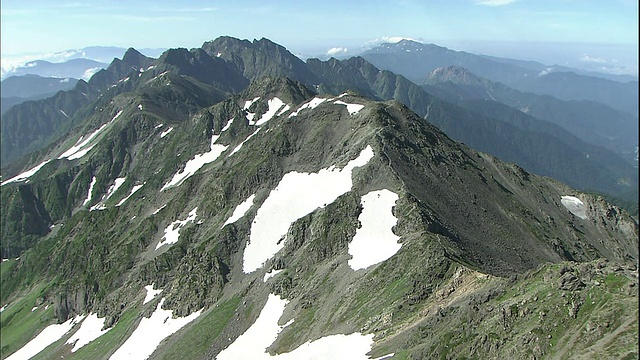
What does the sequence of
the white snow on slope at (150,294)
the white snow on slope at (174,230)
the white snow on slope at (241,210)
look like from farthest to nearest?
the white snow on slope at (174,230) < the white snow on slope at (241,210) < the white snow on slope at (150,294)

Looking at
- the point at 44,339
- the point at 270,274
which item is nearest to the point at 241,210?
the point at 270,274

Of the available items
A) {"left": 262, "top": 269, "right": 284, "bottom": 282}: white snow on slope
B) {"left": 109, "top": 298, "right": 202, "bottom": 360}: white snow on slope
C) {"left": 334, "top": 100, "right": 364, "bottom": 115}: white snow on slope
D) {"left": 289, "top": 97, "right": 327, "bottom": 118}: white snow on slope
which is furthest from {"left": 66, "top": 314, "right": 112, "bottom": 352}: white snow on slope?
{"left": 334, "top": 100, "right": 364, "bottom": 115}: white snow on slope

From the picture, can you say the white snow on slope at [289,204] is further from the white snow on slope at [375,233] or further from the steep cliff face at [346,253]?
the white snow on slope at [375,233]

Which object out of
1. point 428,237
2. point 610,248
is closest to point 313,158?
point 428,237

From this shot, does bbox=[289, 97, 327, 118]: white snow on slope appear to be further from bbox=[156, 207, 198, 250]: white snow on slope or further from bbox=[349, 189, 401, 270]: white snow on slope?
bbox=[349, 189, 401, 270]: white snow on slope


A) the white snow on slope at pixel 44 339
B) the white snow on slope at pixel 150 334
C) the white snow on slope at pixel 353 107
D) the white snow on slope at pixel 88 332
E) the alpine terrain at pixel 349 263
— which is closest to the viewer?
the alpine terrain at pixel 349 263

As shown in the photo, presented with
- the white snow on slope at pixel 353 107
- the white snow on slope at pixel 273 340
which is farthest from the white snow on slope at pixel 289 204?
the white snow on slope at pixel 353 107

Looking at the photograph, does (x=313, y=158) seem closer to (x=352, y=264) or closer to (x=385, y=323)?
(x=352, y=264)

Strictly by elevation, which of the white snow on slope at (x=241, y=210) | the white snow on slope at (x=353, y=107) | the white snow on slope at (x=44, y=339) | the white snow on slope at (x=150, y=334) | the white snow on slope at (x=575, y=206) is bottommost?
the white snow on slope at (x=44, y=339)

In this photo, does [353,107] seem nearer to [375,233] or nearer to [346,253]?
[375,233]
